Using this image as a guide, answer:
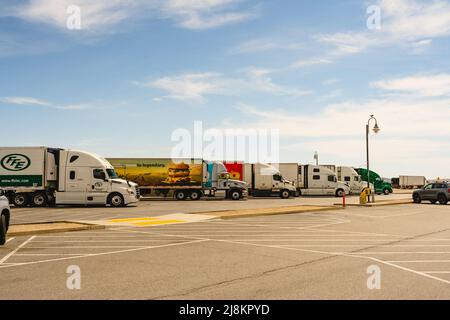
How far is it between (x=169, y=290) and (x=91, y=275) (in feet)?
6.11

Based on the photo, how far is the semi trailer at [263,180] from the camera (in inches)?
1727

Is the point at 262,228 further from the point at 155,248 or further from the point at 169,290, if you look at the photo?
the point at 169,290

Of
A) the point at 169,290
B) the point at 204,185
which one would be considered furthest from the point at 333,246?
the point at 204,185

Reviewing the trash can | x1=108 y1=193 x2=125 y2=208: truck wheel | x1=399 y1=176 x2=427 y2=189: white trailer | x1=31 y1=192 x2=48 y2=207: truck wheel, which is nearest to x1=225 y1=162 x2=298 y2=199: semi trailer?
the trash can

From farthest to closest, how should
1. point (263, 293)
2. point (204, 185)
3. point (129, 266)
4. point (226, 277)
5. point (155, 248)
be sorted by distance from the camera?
point (204, 185) < point (155, 248) < point (129, 266) < point (226, 277) < point (263, 293)

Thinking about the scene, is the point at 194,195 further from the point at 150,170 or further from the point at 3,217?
the point at 3,217

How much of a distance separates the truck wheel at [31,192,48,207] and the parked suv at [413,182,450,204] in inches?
1029

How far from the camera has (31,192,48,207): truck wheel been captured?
30094mm

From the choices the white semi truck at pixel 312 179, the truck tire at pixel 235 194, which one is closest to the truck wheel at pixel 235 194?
the truck tire at pixel 235 194

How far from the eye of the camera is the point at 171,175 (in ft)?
125

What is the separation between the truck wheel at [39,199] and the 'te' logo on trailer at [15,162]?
5.99 ft

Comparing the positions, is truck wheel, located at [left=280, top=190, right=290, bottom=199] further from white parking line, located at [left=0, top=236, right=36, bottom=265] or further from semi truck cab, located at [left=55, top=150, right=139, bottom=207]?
white parking line, located at [left=0, top=236, right=36, bottom=265]

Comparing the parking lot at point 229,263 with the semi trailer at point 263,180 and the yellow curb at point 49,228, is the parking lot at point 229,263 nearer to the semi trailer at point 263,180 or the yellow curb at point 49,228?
the yellow curb at point 49,228
